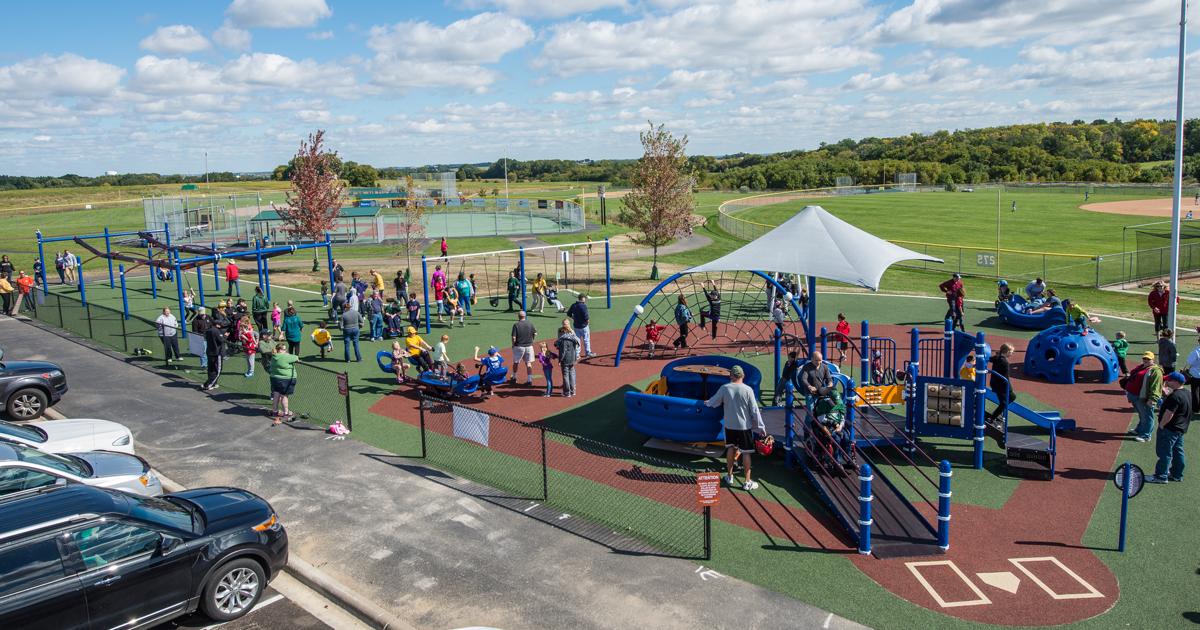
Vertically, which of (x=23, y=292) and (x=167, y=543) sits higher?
(x=23, y=292)

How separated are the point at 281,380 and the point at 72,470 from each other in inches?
189

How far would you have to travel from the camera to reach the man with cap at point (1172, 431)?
11539 mm

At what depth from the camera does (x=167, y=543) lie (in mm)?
8531

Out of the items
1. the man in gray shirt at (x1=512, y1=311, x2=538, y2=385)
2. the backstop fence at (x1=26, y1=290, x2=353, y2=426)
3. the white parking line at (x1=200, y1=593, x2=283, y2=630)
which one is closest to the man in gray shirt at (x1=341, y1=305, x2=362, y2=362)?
the backstop fence at (x1=26, y1=290, x2=353, y2=426)

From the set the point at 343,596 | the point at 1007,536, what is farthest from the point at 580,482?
the point at 1007,536

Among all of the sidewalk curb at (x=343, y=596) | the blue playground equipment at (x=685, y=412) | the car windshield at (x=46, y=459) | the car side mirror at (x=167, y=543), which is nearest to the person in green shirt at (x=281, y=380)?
the car windshield at (x=46, y=459)

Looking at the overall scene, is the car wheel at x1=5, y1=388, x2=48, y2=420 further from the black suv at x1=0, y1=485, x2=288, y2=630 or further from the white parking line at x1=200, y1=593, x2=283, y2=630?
the white parking line at x1=200, y1=593, x2=283, y2=630

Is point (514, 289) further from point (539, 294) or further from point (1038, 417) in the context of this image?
point (1038, 417)

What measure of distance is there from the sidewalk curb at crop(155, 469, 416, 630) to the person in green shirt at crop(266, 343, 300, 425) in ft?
Answer: 19.4

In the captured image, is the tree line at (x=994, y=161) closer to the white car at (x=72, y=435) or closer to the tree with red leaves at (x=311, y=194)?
the tree with red leaves at (x=311, y=194)

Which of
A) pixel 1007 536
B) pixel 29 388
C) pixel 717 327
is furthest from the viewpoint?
pixel 717 327

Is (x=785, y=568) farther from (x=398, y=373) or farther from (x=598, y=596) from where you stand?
(x=398, y=373)

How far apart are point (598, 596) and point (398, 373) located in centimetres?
1030

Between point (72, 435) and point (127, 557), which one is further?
point (72, 435)
